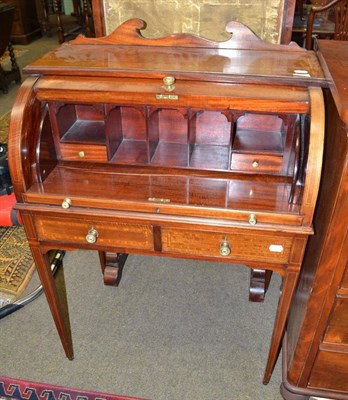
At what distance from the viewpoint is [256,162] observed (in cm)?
132

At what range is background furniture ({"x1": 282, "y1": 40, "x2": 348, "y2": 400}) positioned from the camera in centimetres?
105

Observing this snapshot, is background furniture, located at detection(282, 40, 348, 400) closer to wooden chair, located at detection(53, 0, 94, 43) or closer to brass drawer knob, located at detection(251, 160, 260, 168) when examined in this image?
brass drawer knob, located at detection(251, 160, 260, 168)

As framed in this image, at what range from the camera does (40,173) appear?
128cm

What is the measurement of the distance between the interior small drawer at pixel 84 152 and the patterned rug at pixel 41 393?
2.99 feet

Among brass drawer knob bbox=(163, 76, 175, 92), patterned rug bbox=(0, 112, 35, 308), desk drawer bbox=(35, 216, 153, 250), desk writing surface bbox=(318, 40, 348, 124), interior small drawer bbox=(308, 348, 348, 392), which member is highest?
desk writing surface bbox=(318, 40, 348, 124)

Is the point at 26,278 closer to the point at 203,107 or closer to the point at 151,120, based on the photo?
the point at 151,120

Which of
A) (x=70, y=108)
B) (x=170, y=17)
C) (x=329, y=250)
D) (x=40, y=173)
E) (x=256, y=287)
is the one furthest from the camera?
(x=256, y=287)

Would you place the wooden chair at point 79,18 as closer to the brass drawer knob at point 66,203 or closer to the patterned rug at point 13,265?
the patterned rug at point 13,265

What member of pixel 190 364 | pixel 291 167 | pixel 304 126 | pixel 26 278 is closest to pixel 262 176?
pixel 291 167

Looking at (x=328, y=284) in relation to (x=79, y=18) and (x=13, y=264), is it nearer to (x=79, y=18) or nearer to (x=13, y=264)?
(x=13, y=264)

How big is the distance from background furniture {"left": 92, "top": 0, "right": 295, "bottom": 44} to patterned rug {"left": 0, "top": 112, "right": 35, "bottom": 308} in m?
1.29

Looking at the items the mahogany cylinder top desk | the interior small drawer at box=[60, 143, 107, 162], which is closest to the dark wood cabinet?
the mahogany cylinder top desk

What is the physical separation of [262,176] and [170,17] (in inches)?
30.7

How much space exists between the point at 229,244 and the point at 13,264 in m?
1.48
